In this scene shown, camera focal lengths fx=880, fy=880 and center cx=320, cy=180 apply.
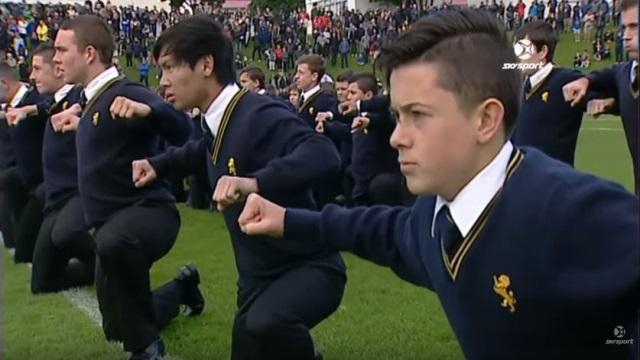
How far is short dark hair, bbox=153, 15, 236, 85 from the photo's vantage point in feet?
14.3

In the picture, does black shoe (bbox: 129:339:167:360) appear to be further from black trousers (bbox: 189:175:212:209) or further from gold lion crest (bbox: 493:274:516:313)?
black trousers (bbox: 189:175:212:209)

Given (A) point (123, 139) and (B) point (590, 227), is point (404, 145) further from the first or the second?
(A) point (123, 139)

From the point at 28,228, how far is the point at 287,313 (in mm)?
5086

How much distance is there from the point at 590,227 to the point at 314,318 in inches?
85.9

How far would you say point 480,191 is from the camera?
2391mm

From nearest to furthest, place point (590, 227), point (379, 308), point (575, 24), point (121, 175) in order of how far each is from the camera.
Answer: point (590, 227), point (121, 175), point (379, 308), point (575, 24)

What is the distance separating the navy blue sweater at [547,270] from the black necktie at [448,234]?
37 millimetres

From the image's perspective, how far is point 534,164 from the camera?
2.35 meters

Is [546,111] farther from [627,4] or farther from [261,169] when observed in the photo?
[261,169]

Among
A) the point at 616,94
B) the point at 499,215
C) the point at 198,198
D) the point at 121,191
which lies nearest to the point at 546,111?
the point at 616,94

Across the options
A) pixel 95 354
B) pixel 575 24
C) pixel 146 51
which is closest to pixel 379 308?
pixel 95 354

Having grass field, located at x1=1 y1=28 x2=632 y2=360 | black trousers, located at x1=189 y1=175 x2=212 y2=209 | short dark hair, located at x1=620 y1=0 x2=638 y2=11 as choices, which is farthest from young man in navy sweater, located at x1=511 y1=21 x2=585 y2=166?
black trousers, located at x1=189 y1=175 x2=212 y2=209

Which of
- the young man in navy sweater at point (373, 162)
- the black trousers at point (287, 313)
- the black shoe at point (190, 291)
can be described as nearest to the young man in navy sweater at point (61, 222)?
the black shoe at point (190, 291)

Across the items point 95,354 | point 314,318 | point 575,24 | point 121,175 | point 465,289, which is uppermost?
point 465,289
